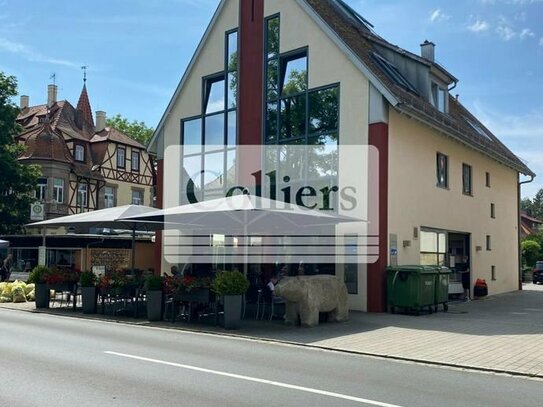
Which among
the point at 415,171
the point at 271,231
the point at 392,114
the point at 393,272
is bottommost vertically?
the point at 393,272

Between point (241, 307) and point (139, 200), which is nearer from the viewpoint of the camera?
point (241, 307)

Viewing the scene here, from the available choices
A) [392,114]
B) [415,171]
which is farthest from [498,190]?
[392,114]

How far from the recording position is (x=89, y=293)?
53.0 ft

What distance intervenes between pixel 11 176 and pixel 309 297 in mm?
25439

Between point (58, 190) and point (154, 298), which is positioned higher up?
point (58, 190)

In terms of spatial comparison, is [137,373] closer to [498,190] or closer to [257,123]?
[257,123]

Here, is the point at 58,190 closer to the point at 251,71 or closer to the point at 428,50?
the point at 251,71

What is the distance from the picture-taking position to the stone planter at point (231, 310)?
511 inches

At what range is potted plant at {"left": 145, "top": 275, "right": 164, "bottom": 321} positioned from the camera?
14.5 meters

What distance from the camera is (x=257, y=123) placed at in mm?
19891

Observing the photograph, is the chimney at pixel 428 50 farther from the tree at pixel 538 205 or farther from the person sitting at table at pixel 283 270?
the tree at pixel 538 205

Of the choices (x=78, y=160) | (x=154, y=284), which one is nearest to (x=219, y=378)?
(x=154, y=284)

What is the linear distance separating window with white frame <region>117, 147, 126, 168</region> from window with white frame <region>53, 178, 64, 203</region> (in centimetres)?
615

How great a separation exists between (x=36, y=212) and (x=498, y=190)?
19.3m
